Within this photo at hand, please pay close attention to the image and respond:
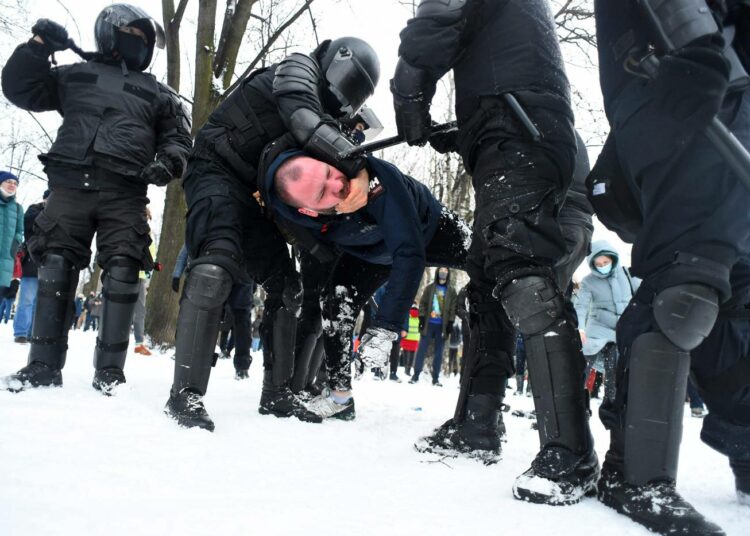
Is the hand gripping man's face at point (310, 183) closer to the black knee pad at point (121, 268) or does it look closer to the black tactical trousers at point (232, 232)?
the black tactical trousers at point (232, 232)

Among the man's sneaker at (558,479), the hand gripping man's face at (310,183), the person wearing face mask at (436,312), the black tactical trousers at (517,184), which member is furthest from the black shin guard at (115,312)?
the person wearing face mask at (436,312)

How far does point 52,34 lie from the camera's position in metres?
2.79

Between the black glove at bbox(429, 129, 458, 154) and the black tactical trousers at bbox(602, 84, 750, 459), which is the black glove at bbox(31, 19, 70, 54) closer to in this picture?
the black glove at bbox(429, 129, 458, 154)

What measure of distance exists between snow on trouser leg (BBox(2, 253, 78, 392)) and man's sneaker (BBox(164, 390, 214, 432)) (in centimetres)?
86

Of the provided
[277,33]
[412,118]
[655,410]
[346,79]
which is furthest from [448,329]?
[655,410]

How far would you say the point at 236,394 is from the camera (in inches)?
140

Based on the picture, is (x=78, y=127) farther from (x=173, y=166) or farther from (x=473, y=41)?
(x=473, y=41)

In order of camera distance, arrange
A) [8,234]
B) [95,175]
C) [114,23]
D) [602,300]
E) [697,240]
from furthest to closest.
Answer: [8,234] → [602,300] → [114,23] → [95,175] → [697,240]

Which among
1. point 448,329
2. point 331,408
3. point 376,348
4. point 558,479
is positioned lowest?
point 448,329

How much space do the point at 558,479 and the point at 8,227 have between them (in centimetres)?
680

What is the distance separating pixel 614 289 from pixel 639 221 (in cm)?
399

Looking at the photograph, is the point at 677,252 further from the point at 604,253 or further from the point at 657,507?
the point at 604,253

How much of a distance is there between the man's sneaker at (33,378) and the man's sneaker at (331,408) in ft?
3.97

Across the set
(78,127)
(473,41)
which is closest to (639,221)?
(473,41)
